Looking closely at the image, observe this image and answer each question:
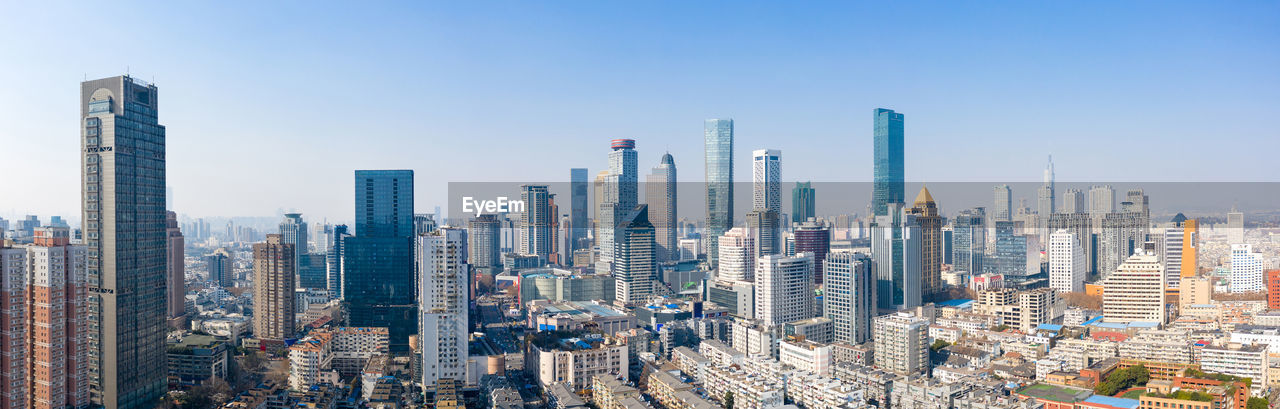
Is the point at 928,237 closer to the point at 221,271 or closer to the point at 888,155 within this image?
the point at 888,155

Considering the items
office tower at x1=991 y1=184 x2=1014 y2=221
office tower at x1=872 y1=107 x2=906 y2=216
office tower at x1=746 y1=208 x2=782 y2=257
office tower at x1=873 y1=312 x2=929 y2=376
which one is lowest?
office tower at x1=873 y1=312 x2=929 y2=376

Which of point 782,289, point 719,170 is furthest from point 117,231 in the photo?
point 719,170

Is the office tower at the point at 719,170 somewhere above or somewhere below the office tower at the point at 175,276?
above

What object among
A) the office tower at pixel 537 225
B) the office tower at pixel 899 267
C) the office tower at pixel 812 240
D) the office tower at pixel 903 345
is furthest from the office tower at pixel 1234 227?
the office tower at pixel 537 225

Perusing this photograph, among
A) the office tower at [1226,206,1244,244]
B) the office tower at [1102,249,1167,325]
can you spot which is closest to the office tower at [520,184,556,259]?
the office tower at [1102,249,1167,325]

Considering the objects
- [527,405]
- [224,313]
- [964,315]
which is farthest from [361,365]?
[964,315]

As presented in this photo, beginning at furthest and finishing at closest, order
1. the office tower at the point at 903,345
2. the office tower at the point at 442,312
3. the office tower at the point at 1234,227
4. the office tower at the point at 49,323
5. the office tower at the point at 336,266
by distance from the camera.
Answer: the office tower at the point at 336,266 < the office tower at the point at 1234,227 < the office tower at the point at 903,345 < the office tower at the point at 442,312 < the office tower at the point at 49,323

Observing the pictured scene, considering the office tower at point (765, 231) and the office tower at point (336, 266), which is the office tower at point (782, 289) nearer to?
the office tower at point (765, 231)

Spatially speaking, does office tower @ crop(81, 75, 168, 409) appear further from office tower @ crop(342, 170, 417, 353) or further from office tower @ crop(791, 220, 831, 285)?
office tower @ crop(791, 220, 831, 285)
